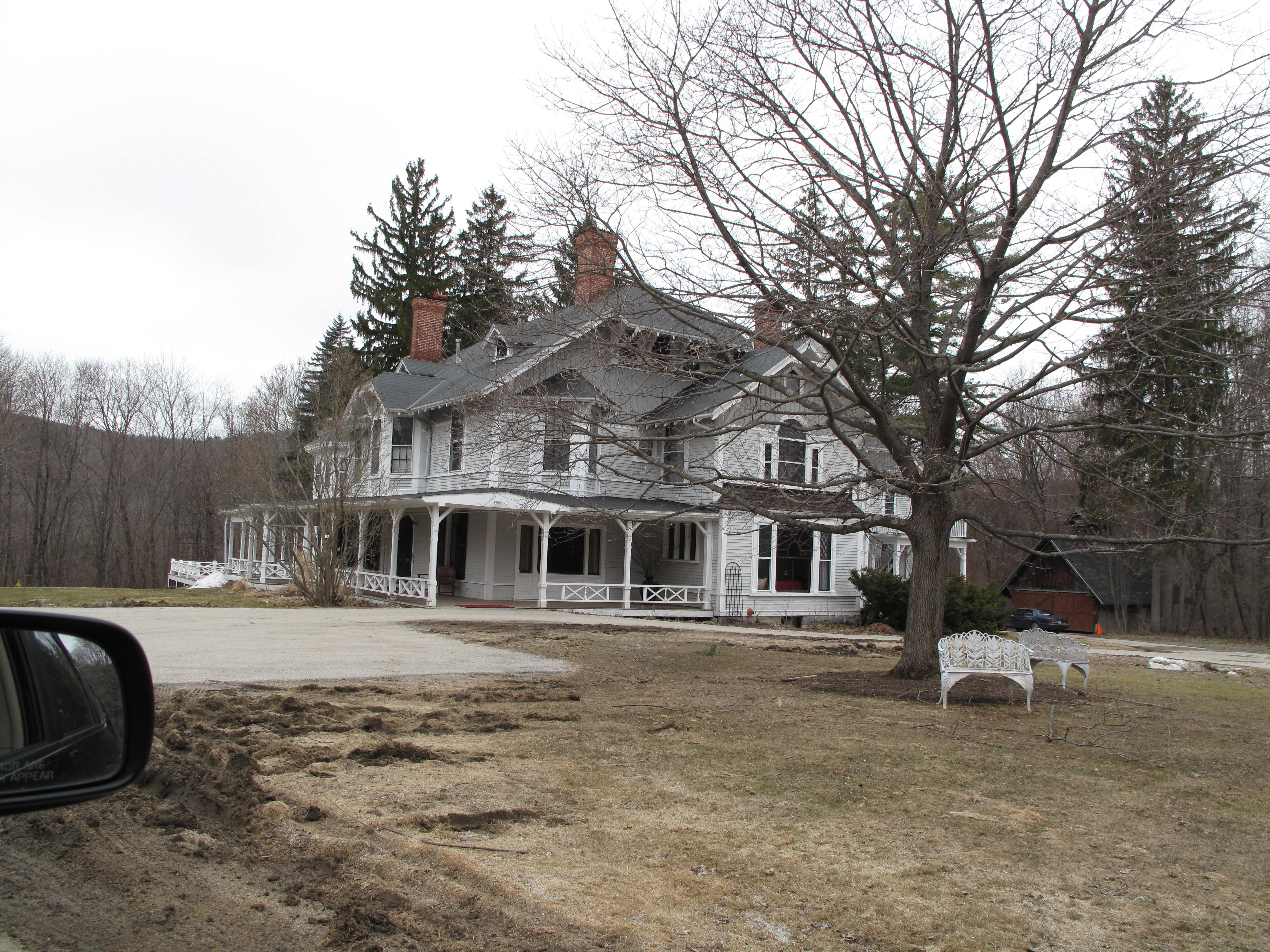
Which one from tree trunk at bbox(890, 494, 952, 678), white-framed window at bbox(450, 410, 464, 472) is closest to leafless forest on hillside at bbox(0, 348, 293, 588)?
white-framed window at bbox(450, 410, 464, 472)

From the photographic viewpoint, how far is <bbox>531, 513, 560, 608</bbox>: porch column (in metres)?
24.6

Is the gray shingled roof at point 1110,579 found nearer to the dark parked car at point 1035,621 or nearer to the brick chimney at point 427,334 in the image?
the dark parked car at point 1035,621

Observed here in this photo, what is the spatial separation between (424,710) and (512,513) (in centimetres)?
1894

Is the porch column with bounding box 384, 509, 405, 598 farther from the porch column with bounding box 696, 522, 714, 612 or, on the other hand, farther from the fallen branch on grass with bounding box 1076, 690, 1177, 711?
the fallen branch on grass with bounding box 1076, 690, 1177, 711

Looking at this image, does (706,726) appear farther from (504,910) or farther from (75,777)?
(75,777)

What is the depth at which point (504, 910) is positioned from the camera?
13.2 ft

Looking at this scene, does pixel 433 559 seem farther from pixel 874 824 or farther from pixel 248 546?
pixel 874 824

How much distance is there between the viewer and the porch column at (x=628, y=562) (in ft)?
82.9

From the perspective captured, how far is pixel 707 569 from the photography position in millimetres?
27594

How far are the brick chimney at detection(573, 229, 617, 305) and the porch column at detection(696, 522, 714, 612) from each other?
1569 cm

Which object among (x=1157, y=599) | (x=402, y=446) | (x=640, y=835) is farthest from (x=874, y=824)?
(x=1157, y=599)

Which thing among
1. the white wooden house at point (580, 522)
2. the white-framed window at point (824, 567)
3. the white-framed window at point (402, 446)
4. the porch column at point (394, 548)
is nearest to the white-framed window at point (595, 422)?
the white wooden house at point (580, 522)

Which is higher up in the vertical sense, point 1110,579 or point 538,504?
point 538,504

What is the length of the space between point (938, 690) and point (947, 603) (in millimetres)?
13472
